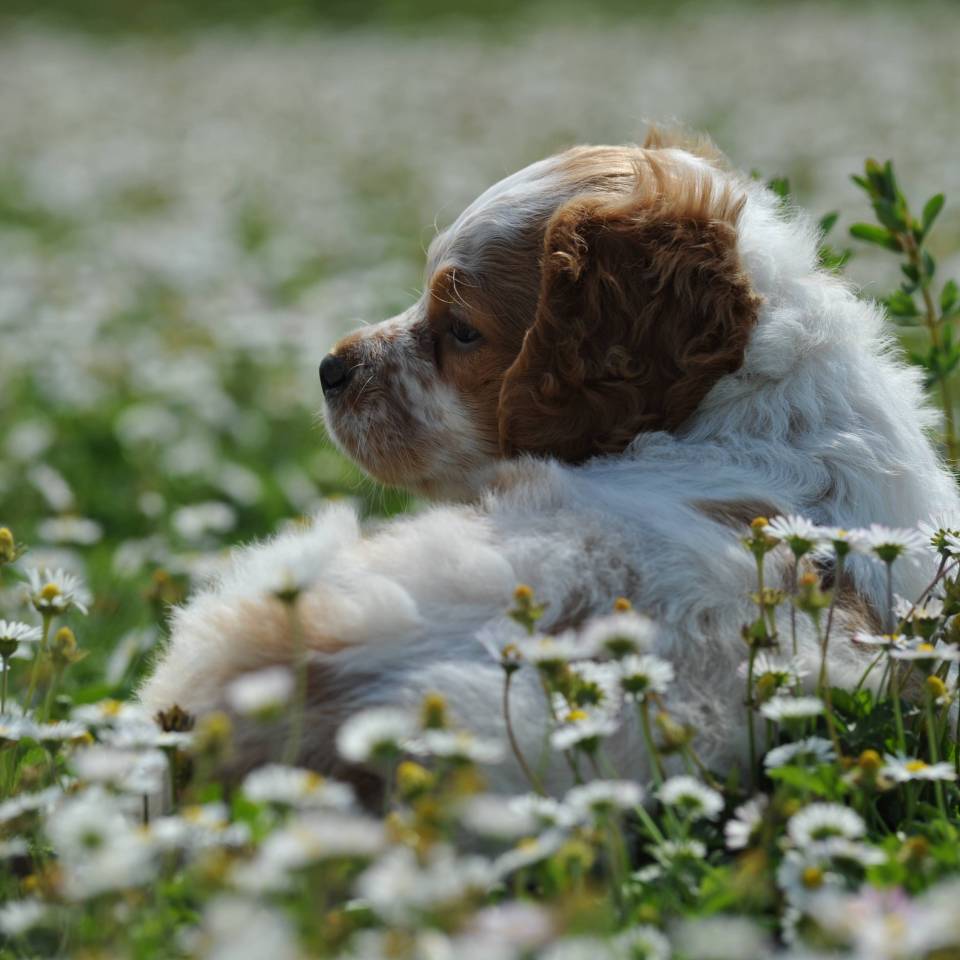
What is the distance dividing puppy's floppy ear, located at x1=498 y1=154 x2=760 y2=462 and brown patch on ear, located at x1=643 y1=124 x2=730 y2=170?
0.58 m

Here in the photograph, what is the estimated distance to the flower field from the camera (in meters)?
1.97

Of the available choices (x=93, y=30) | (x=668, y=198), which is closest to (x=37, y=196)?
(x=668, y=198)

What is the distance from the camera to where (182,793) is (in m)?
2.56

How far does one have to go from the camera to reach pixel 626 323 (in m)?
3.58

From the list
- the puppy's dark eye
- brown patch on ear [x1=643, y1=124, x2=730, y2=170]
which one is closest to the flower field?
brown patch on ear [x1=643, y1=124, x2=730, y2=170]

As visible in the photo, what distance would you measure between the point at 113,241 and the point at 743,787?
30.1 feet

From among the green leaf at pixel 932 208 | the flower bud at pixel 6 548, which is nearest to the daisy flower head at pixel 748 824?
the flower bud at pixel 6 548

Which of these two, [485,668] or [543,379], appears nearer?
[485,668]

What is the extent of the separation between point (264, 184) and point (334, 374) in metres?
10.1

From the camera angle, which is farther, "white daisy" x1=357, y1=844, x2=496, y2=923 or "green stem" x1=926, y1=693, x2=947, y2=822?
"green stem" x1=926, y1=693, x2=947, y2=822

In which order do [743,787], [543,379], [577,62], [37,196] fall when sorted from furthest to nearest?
[577,62] < [37,196] < [543,379] < [743,787]

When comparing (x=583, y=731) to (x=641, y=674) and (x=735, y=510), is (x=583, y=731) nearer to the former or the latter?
(x=641, y=674)

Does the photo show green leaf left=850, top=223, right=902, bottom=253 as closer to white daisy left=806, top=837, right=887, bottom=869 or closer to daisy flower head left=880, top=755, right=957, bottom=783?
daisy flower head left=880, top=755, right=957, bottom=783

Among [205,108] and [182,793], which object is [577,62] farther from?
[182,793]
